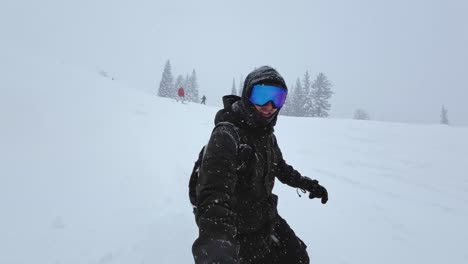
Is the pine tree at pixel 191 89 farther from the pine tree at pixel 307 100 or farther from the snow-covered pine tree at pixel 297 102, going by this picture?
the pine tree at pixel 307 100

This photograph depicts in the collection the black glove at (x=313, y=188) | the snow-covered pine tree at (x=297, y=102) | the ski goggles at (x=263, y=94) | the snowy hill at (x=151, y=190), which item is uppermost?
the snow-covered pine tree at (x=297, y=102)

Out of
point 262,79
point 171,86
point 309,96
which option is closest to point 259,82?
point 262,79

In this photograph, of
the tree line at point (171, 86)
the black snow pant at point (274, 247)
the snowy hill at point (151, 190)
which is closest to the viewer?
the black snow pant at point (274, 247)

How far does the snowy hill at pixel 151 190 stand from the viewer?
4.40 metres

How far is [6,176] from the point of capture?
5500mm

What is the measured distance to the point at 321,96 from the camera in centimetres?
5100

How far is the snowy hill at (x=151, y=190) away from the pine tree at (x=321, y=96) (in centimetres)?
3829

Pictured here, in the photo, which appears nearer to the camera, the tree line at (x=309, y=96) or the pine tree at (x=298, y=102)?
the tree line at (x=309, y=96)

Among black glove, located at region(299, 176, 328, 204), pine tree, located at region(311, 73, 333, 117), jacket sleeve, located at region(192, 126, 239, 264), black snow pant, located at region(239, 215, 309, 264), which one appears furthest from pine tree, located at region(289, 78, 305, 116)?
jacket sleeve, located at region(192, 126, 239, 264)

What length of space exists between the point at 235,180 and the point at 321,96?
170 feet

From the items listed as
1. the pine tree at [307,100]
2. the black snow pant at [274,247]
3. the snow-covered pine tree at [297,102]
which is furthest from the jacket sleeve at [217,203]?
the snow-covered pine tree at [297,102]

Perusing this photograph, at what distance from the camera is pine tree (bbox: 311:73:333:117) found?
2003 inches

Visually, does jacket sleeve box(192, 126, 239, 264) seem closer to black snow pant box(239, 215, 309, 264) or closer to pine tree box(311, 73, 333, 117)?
black snow pant box(239, 215, 309, 264)

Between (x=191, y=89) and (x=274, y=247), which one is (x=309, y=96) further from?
(x=274, y=247)
